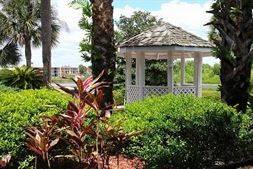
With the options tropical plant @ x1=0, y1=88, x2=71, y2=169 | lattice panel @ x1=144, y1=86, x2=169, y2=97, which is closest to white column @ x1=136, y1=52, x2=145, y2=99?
lattice panel @ x1=144, y1=86, x2=169, y2=97

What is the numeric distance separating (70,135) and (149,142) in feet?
4.93

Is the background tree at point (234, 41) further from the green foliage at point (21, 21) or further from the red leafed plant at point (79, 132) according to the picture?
the green foliage at point (21, 21)

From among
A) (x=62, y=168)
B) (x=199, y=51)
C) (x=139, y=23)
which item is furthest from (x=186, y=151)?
(x=139, y=23)

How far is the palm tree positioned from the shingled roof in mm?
21342

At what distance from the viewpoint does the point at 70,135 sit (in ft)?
22.0

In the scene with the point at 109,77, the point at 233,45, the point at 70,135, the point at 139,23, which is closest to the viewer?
the point at 70,135

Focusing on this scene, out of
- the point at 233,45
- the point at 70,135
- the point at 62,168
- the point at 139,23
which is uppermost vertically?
the point at 139,23

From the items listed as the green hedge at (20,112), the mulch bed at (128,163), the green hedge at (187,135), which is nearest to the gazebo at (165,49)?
the green hedge at (187,135)

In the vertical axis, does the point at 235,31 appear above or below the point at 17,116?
above

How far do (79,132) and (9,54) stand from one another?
4027cm

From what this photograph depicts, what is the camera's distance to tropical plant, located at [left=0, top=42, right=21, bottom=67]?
45.4 metres

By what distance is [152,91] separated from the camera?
22.5 metres

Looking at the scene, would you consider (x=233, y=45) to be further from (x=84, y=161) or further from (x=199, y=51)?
(x=199, y=51)

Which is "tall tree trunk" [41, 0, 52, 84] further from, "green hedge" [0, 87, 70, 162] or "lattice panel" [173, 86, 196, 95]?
"green hedge" [0, 87, 70, 162]
